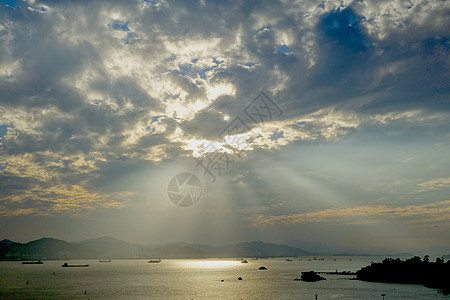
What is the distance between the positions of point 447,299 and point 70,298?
12285 centimetres

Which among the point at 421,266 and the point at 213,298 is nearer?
the point at 213,298

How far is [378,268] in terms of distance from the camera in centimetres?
17138

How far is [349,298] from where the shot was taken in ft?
342

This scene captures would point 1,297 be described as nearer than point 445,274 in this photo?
Yes

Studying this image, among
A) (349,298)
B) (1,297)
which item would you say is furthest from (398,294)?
(1,297)

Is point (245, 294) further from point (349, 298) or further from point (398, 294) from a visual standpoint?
point (398, 294)

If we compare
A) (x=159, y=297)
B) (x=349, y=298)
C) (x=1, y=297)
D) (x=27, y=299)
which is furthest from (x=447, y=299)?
(x=1, y=297)

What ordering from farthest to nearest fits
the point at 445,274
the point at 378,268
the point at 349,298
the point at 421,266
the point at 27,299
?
the point at 378,268 → the point at 421,266 → the point at 445,274 → the point at 349,298 → the point at 27,299

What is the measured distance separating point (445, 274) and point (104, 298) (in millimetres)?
141393

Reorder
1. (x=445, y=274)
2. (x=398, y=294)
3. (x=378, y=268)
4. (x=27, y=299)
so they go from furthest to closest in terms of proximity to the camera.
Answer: (x=378, y=268)
(x=445, y=274)
(x=398, y=294)
(x=27, y=299)

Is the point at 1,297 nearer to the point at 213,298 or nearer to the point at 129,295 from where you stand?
the point at 129,295

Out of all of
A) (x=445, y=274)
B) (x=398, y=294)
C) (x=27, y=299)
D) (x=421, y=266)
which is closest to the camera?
(x=27, y=299)

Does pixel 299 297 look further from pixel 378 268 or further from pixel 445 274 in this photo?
pixel 378 268

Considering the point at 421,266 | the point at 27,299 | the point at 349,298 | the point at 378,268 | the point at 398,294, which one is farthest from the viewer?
the point at 378,268
